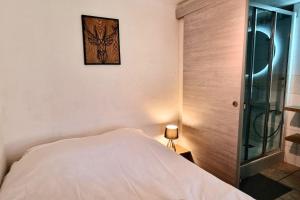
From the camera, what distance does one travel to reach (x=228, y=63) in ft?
6.32

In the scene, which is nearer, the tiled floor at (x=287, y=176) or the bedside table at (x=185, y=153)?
the tiled floor at (x=287, y=176)

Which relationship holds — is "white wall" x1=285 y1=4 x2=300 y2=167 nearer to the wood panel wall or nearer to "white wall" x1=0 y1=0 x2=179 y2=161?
the wood panel wall

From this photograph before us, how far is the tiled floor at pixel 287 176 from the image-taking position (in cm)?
198

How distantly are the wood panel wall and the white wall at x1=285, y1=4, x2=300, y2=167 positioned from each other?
1.15 meters

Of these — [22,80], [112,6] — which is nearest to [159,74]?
[112,6]

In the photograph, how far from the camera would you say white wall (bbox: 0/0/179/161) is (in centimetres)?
172

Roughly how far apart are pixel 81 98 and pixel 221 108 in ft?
4.71

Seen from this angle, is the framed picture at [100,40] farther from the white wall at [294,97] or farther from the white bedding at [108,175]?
the white wall at [294,97]

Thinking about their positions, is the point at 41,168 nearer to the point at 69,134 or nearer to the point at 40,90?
the point at 69,134

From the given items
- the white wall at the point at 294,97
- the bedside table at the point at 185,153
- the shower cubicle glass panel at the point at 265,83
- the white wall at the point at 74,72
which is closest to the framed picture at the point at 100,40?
the white wall at the point at 74,72

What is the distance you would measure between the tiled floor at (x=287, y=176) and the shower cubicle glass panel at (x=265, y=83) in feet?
0.70

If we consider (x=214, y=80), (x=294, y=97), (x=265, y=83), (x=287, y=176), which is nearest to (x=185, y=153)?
(x=214, y=80)

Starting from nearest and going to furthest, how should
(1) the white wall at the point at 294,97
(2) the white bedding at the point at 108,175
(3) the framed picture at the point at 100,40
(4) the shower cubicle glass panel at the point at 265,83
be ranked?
(2) the white bedding at the point at 108,175 < (3) the framed picture at the point at 100,40 < (4) the shower cubicle glass panel at the point at 265,83 < (1) the white wall at the point at 294,97

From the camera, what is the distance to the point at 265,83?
249cm
